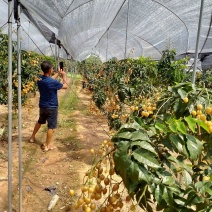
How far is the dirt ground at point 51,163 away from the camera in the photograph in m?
2.67

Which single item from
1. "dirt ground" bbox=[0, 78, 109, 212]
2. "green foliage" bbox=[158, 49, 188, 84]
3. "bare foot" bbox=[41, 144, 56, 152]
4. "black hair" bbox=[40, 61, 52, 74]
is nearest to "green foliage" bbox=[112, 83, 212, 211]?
"dirt ground" bbox=[0, 78, 109, 212]

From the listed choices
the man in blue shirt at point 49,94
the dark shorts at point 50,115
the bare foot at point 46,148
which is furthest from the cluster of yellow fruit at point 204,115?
the bare foot at point 46,148

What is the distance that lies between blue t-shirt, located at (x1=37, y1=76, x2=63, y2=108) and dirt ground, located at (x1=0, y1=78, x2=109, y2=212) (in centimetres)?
43

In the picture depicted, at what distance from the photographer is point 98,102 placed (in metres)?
5.55

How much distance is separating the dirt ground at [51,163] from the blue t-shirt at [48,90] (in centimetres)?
43

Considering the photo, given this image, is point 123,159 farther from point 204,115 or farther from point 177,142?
point 204,115

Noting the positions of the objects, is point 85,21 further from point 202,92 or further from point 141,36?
point 202,92

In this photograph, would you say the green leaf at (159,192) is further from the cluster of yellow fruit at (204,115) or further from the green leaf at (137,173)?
the cluster of yellow fruit at (204,115)

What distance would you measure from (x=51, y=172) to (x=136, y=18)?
14.0ft

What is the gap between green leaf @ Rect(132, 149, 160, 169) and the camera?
881mm

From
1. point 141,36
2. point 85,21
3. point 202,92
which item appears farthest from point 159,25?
point 202,92

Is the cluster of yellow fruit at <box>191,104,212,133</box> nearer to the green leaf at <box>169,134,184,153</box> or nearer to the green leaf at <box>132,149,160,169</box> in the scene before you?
the green leaf at <box>169,134,184,153</box>

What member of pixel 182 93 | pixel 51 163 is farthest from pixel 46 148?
pixel 182 93

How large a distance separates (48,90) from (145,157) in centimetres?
312
